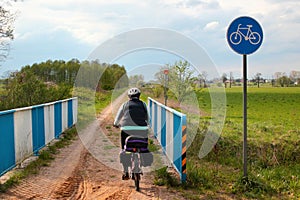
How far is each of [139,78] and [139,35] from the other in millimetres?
2747

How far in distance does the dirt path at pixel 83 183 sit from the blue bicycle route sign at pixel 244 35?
2.95 meters

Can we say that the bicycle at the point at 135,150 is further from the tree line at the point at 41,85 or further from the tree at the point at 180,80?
the tree at the point at 180,80

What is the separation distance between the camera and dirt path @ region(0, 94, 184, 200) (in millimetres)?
6320

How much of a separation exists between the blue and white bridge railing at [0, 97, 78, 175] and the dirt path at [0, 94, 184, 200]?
23.6 inches

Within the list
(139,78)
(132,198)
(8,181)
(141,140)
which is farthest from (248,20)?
(139,78)

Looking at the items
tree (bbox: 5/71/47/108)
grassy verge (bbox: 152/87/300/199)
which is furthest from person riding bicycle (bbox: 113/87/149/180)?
tree (bbox: 5/71/47/108)

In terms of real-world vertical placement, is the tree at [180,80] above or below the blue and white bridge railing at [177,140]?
above

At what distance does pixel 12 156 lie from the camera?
24.7ft

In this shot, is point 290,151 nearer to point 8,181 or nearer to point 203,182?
point 203,182

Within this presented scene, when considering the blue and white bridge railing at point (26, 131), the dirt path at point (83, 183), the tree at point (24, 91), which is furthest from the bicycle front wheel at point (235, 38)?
the tree at point (24, 91)

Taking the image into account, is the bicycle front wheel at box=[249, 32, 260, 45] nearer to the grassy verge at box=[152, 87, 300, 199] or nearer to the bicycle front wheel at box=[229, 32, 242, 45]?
the bicycle front wheel at box=[229, 32, 242, 45]

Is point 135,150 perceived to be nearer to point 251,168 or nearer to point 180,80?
point 251,168

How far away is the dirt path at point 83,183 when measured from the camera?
6.32 m

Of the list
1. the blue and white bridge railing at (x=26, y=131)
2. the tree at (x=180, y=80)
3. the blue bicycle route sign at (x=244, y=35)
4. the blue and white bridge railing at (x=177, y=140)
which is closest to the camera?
the blue bicycle route sign at (x=244, y=35)
